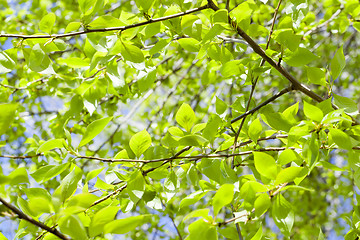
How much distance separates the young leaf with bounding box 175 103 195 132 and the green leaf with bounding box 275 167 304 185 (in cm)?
22

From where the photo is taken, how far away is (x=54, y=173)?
661mm

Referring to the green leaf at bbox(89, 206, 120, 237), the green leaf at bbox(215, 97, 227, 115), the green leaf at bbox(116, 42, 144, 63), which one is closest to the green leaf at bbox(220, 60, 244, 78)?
the green leaf at bbox(215, 97, 227, 115)

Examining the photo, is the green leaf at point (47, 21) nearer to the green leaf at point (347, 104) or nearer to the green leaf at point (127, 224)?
the green leaf at point (127, 224)

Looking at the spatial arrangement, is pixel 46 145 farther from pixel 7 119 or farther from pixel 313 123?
pixel 313 123

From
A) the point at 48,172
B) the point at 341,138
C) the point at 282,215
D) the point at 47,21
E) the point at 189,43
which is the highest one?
the point at 47,21

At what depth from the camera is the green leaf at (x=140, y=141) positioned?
2.22 feet

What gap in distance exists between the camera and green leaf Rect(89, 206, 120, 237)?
19.6 inches

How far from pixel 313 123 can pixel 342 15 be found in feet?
3.14

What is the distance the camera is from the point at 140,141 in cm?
68

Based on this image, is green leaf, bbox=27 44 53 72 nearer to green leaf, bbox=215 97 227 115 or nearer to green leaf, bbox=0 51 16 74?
green leaf, bbox=0 51 16 74

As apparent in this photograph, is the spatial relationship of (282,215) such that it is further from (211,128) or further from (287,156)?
(211,128)

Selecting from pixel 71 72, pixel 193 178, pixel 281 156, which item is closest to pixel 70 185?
pixel 193 178

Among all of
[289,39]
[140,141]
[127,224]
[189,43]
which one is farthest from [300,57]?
[127,224]

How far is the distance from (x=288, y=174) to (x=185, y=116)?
24 centimetres
